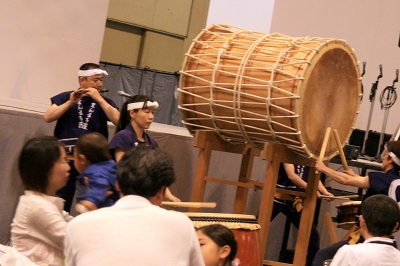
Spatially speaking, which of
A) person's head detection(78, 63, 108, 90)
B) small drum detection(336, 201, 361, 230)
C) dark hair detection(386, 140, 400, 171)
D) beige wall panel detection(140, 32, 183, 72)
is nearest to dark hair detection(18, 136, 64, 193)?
person's head detection(78, 63, 108, 90)

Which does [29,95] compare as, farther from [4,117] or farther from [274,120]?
[274,120]

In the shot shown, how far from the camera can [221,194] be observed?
5121 mm

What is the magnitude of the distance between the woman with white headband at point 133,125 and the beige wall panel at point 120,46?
375 inches

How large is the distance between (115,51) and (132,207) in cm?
1212

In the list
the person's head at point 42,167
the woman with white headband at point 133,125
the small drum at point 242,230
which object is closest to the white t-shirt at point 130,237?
the person's head at point 42,167

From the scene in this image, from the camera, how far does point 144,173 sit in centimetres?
171

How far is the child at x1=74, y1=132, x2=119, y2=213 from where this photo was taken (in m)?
2.65

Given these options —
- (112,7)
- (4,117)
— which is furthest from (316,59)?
(112,7)

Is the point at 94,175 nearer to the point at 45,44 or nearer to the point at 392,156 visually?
the point at 392,156

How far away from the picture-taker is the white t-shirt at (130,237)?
1.58 metres

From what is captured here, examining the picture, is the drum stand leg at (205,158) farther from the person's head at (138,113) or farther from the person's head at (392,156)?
the person's head at (392,156)

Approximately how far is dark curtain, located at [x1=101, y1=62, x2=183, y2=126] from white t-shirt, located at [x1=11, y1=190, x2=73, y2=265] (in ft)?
27.6

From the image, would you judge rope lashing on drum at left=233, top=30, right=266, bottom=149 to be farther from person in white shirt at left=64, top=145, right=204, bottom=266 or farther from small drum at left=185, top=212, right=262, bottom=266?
person in white shirt at left=64, top=145, right=204, bottom=266

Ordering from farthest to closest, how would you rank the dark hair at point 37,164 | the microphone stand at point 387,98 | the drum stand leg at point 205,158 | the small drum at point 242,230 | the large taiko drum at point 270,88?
the microphone stand at point 387,98 < the drum stand leg at point 205,158 < the large taiko drum at point 270,88 < the small drum at point 242,230 < the dark hair at point 37,164
